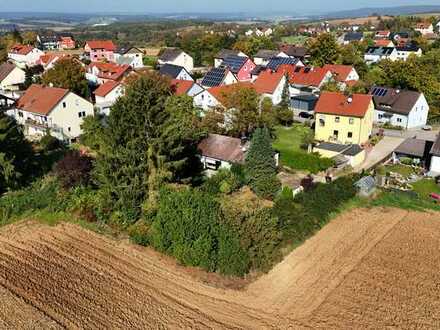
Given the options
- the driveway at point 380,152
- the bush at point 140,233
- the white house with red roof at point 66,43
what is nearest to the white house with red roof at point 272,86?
the driveway at point 380,152

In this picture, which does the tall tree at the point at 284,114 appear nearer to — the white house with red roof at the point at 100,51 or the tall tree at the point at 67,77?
the tall tree at the point at 67,77

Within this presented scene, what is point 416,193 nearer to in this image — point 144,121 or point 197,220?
point 197,220

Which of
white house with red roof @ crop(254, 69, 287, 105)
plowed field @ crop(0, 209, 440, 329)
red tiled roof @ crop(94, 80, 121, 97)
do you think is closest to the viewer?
plowed field @ crop(0, 209, 440, 329)

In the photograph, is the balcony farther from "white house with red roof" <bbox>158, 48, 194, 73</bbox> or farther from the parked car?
"white house with red roof" <bbox>158, 48, 194, 73</bbox>

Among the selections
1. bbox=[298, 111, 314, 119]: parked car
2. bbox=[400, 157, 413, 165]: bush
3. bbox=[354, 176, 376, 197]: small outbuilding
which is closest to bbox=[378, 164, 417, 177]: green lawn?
bbox=[400, 157, 413, 165]: bush

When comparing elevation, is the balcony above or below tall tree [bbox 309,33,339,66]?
below
